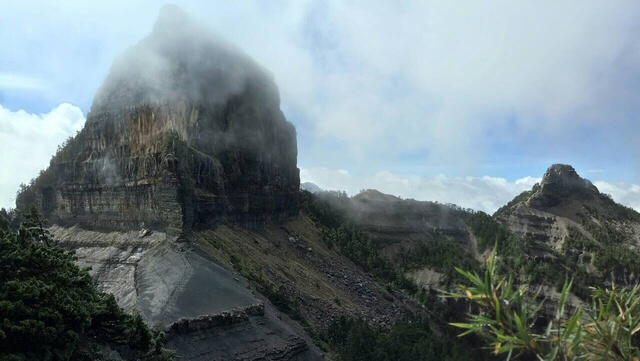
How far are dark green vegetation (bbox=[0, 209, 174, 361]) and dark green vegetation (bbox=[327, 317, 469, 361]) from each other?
2314 cm

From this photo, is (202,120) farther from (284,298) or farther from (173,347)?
(173,347)

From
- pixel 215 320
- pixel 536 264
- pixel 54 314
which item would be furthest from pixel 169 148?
pixel 536 264

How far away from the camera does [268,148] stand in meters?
83.8

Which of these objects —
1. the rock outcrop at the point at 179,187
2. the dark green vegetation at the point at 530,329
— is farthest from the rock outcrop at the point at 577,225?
the dark green vegetation at the point at 530,329

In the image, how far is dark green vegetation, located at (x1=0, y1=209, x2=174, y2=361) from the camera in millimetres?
19266

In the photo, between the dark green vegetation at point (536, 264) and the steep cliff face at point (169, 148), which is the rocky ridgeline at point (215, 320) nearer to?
the steep cliff face at point (169, 148)

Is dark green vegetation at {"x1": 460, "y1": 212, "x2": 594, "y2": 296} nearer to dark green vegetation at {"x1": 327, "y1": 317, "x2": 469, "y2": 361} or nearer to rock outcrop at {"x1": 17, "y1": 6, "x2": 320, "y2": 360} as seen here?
dark green vegetation at {"x1": 327, "y1": 317, "x2": 469, "y2": 361}

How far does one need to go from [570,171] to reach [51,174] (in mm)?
103976

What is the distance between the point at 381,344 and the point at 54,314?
34.6m

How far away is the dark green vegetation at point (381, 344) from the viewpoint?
4625 cm

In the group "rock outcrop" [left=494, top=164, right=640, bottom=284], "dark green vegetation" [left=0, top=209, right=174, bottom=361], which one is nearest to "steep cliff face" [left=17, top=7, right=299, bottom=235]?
"dark green vegetation" [left=0, top=209, right=174, bottom=361]

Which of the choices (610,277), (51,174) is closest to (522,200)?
(610,277)

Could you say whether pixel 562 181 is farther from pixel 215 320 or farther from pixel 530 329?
pixel 530 329

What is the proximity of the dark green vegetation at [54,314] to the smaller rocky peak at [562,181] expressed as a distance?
10354cm
